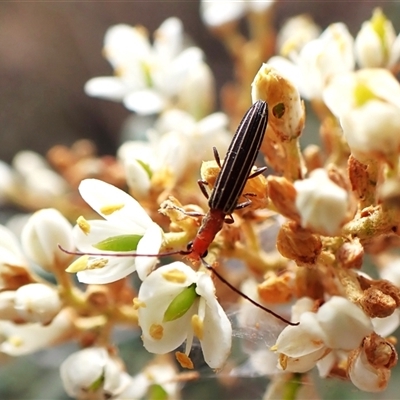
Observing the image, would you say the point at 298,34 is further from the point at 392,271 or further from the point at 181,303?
the point at 181,303

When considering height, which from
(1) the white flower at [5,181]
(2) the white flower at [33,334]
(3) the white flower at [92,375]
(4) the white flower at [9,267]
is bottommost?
(3) the white flower at [92,375]

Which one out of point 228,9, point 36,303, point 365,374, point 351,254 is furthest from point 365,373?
point 228,9

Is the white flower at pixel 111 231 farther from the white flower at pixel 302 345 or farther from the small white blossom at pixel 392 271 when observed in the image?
the small white blossom at pixel 392 271

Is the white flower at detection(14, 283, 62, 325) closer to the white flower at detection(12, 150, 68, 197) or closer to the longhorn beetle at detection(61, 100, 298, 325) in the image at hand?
the longhorn beetle at detection(61, 100, 298, 325)

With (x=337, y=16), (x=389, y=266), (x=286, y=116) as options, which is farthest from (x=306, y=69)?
(x=337, y=16)

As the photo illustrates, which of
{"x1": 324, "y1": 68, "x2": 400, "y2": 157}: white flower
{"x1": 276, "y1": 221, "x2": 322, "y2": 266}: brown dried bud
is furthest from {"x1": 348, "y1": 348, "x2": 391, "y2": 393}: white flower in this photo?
{"x1": 324, "y1": 68, "x2": 400, "y2": 157}: white flower

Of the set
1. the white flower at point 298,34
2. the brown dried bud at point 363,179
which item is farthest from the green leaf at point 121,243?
the white flower at point 298,34
